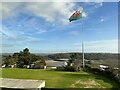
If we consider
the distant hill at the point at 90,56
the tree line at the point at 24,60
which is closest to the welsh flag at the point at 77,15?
the distant hill at the point at 90,56

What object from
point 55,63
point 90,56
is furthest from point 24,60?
point 90,56

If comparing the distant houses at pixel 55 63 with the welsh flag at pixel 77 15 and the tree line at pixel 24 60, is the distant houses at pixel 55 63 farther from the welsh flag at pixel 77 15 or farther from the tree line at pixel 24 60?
the welsh flag at pixel 77 15

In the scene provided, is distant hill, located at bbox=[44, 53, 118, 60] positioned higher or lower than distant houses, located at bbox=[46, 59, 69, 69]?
higher

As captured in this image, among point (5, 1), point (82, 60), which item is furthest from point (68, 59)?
point (5, 1)

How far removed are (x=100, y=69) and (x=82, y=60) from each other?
3.81ft

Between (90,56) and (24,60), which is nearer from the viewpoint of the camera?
(90,56)

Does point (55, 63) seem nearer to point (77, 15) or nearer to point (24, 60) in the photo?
point (24, 60)

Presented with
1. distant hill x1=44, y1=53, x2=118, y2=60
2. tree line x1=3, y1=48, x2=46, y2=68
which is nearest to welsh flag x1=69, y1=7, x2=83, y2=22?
distant hill x1=44, y1=53, x2=118, y2=60

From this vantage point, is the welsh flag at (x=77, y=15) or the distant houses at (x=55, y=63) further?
the distant houses at (x=55, y=63)

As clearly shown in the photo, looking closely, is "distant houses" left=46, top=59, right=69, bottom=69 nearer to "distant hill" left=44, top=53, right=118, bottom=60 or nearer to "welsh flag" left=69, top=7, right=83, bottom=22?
"distant hill" left=44, top=53, right=118, bottom=60

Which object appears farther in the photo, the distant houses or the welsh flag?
the distant houses

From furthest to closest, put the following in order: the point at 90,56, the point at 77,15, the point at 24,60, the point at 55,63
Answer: the point at 24,60, the point at 55,63, the point at 90,56, the point at 77,15

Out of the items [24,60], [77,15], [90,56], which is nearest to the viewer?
[77,15]

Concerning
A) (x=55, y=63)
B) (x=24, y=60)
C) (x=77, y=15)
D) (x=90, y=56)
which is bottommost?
(x=55, y=63)
